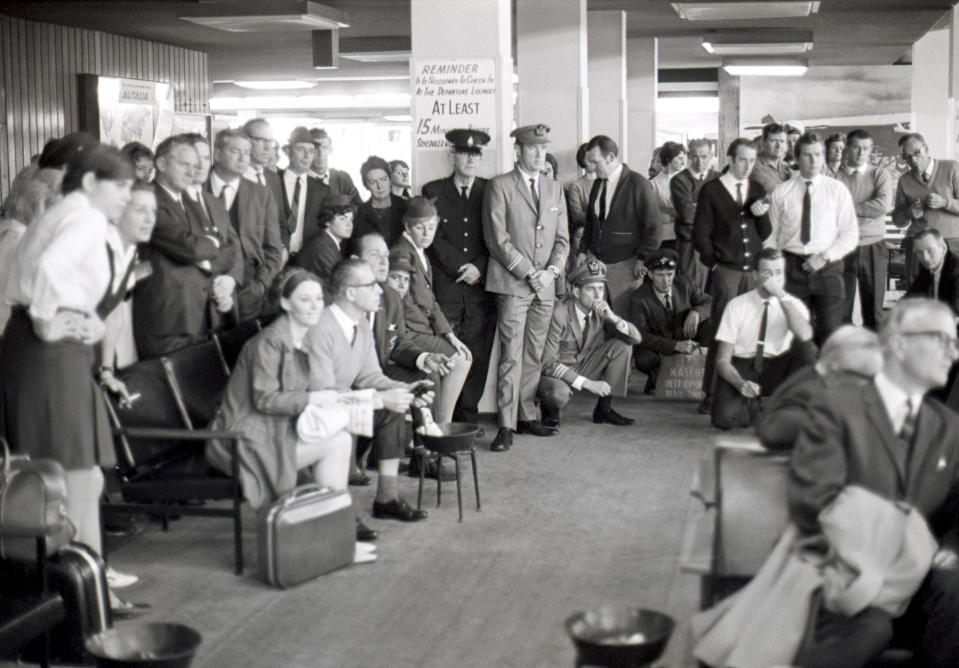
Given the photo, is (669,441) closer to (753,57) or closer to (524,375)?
(524,375)

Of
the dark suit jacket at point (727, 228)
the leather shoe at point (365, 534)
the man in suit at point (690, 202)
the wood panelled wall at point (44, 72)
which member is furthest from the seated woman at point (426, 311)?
the wood panelled wall at point (44, 72)

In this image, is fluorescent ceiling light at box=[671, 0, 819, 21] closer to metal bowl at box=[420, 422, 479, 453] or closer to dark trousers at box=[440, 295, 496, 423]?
dark trousers at box=[440, 295, 496, 423]

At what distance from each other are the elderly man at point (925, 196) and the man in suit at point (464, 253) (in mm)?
3459

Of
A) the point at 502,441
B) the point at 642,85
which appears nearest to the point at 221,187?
the point at 502,441

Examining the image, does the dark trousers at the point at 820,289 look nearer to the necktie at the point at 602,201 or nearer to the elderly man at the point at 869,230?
the elderly man at the point at 869,230

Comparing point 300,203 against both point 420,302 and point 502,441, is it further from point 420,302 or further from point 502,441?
point 502,441

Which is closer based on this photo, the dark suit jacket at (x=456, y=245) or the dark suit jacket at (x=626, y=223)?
the dark suit jacket at (x=456, y=245)

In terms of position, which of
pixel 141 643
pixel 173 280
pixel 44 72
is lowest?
pixel 141 643

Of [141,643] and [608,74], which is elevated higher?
Result: [608,74]

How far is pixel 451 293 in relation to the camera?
775cm

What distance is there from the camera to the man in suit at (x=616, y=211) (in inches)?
336

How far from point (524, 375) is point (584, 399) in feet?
4.93

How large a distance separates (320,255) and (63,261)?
2.92 meters

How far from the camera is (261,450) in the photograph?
201 inches
